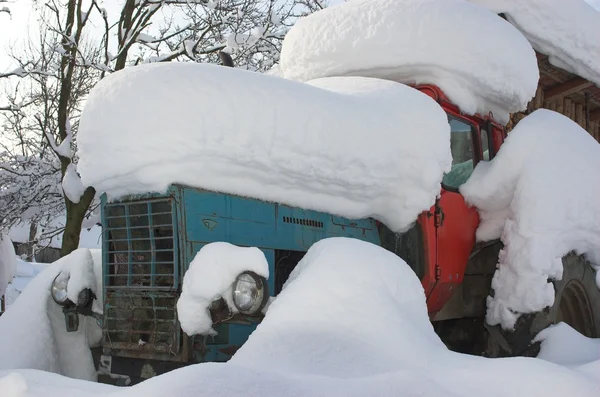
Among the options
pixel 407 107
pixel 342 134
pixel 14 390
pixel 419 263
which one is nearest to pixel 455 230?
pixel 419 263

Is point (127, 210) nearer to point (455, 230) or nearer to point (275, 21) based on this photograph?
point (455, 230)

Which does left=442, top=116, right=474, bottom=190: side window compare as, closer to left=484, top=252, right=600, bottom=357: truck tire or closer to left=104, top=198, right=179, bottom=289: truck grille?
left=484, top=252, right=600, bottom=357: truck tire

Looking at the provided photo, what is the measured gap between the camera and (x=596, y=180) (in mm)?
3984

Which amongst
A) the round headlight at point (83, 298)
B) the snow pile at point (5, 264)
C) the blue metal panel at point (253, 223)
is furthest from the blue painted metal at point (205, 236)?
the snow pile at point (5, 264)

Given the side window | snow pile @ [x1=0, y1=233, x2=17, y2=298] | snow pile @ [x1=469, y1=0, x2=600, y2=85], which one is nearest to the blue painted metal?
the side window

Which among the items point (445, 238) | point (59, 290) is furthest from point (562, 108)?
point (59, 290)

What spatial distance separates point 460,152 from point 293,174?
158 centimetres

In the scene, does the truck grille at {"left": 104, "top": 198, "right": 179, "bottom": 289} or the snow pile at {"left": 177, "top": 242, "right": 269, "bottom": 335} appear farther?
the truck grille at {"left": 104, "top": 198, "right": 179, "bottom": 289}

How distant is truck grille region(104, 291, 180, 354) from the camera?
2.87m

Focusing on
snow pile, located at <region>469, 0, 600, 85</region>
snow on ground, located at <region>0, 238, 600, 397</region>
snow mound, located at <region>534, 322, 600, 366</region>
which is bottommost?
snow mound, located at <region>534, 322, 600, 366</region>

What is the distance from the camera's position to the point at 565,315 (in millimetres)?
4156

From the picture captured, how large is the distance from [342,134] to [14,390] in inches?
72.6

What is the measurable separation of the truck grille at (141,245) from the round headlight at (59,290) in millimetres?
366

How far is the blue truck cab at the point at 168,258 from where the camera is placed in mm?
2834
